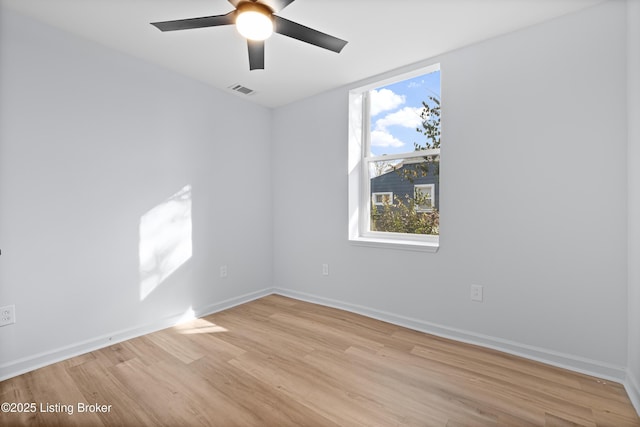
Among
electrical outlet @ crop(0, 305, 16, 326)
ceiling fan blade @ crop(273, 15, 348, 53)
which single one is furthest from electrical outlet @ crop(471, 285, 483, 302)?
electrical outlet @ crop(0, 305, 16, 326)

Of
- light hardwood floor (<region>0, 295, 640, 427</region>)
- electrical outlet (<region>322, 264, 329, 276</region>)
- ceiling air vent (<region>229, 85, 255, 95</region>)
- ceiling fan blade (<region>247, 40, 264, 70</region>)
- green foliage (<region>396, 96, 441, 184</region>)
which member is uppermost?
ceiling air vent (<region>229, 85, 255, 95</region>)

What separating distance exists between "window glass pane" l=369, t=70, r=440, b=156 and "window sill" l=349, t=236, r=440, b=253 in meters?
0.89

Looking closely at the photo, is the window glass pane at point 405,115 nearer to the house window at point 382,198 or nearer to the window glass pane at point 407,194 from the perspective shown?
A: the window glass pane at point 407,194

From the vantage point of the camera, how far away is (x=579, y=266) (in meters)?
1.88

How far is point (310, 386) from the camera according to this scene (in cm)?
173

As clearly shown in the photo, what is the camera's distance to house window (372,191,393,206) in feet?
9.63

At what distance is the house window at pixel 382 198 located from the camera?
9.63 ft

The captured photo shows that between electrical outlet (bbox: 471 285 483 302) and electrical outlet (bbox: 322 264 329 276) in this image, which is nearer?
electrical outlet (bbox: 471 285 483 302)

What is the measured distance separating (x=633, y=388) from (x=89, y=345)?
349 centimetres

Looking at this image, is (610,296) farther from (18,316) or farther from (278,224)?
(18,316)

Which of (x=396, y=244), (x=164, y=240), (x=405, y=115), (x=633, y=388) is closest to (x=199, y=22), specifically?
(x=164, y=240)

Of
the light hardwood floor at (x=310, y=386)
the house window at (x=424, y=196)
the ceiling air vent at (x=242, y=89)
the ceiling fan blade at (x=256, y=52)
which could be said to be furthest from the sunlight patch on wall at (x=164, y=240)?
the house window at (x=424, y=196)

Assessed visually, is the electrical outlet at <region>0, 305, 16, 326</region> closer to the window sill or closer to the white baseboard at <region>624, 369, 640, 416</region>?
the window sill

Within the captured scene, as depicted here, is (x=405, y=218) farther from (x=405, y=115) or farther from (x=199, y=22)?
(x=199, y=22)
